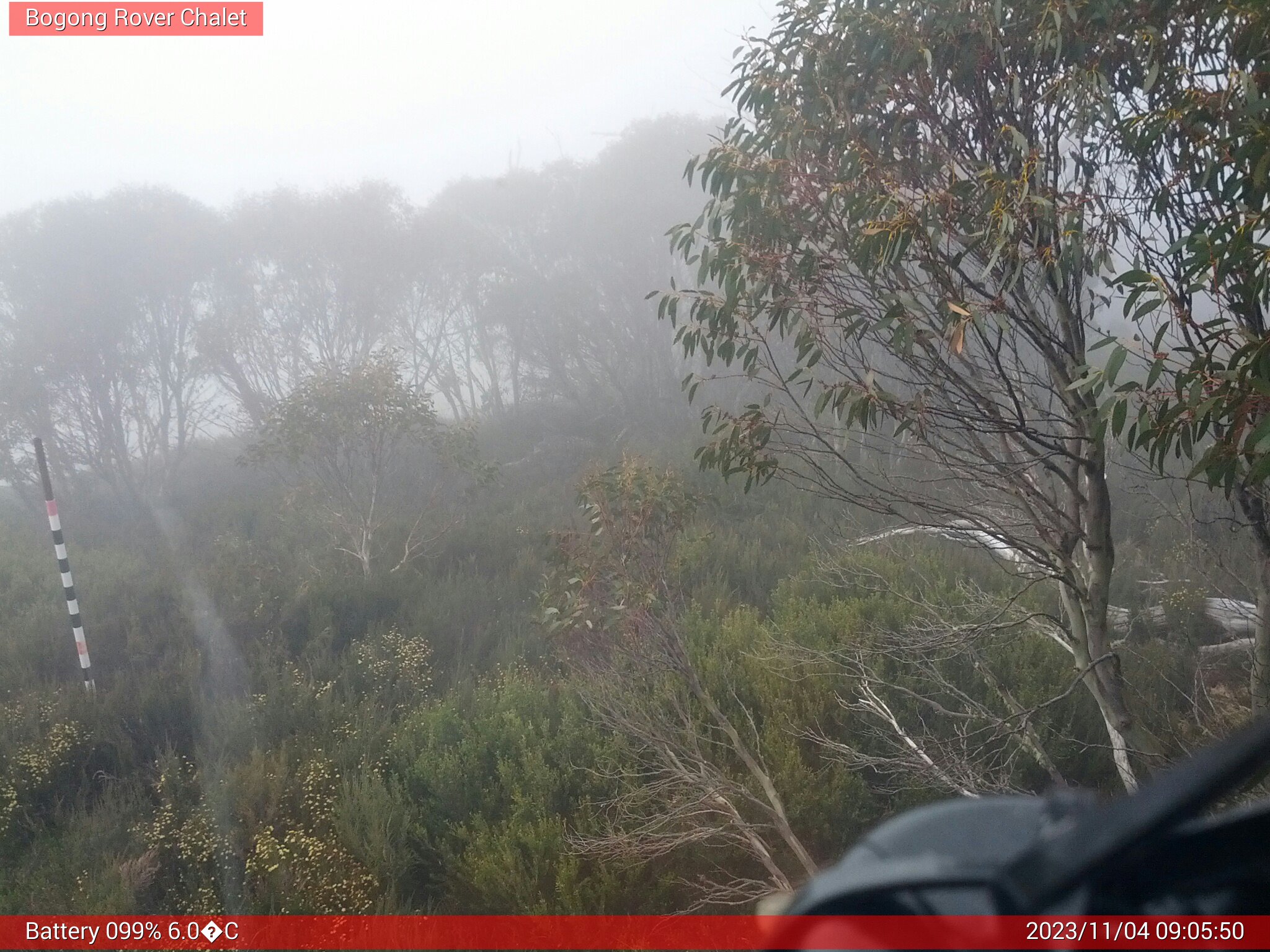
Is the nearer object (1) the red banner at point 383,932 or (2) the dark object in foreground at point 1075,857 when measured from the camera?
(2) the dark object in foreground at point 1075,857

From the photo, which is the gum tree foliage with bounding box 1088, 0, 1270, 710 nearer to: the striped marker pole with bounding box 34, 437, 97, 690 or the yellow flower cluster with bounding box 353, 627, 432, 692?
the yellow flower cluster with bounding box 353, 627, 432, 692

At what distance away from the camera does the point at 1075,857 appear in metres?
0.76

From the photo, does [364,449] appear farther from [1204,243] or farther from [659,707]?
[1204,243]

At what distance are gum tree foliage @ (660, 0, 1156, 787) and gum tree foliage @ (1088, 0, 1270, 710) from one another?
205 mm

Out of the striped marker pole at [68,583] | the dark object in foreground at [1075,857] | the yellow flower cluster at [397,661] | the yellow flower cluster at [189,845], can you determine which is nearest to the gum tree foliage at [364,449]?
the yellow flower cluster at [397,661]

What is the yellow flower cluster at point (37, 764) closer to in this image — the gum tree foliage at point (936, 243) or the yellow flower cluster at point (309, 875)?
the yellow flower cluster at point (309, 875)

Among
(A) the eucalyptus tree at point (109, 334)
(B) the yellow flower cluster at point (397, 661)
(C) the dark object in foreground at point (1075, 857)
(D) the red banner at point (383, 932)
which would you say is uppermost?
(A) the eucalyptus tree at point (109, 334)

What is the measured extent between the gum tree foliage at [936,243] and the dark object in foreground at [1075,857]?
226 cm

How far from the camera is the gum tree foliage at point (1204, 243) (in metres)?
2.39

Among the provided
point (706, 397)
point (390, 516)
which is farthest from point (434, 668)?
point (706, 397)

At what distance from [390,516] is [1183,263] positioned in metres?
10.3

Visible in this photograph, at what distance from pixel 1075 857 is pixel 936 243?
2.98 metres

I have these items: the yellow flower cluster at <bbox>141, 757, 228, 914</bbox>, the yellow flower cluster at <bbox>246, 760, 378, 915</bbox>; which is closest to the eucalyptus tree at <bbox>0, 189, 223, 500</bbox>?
the yellow flower cluster at <bbox>141, 757, 228, 914</bbox>

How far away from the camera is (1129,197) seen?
3475 millimetres
